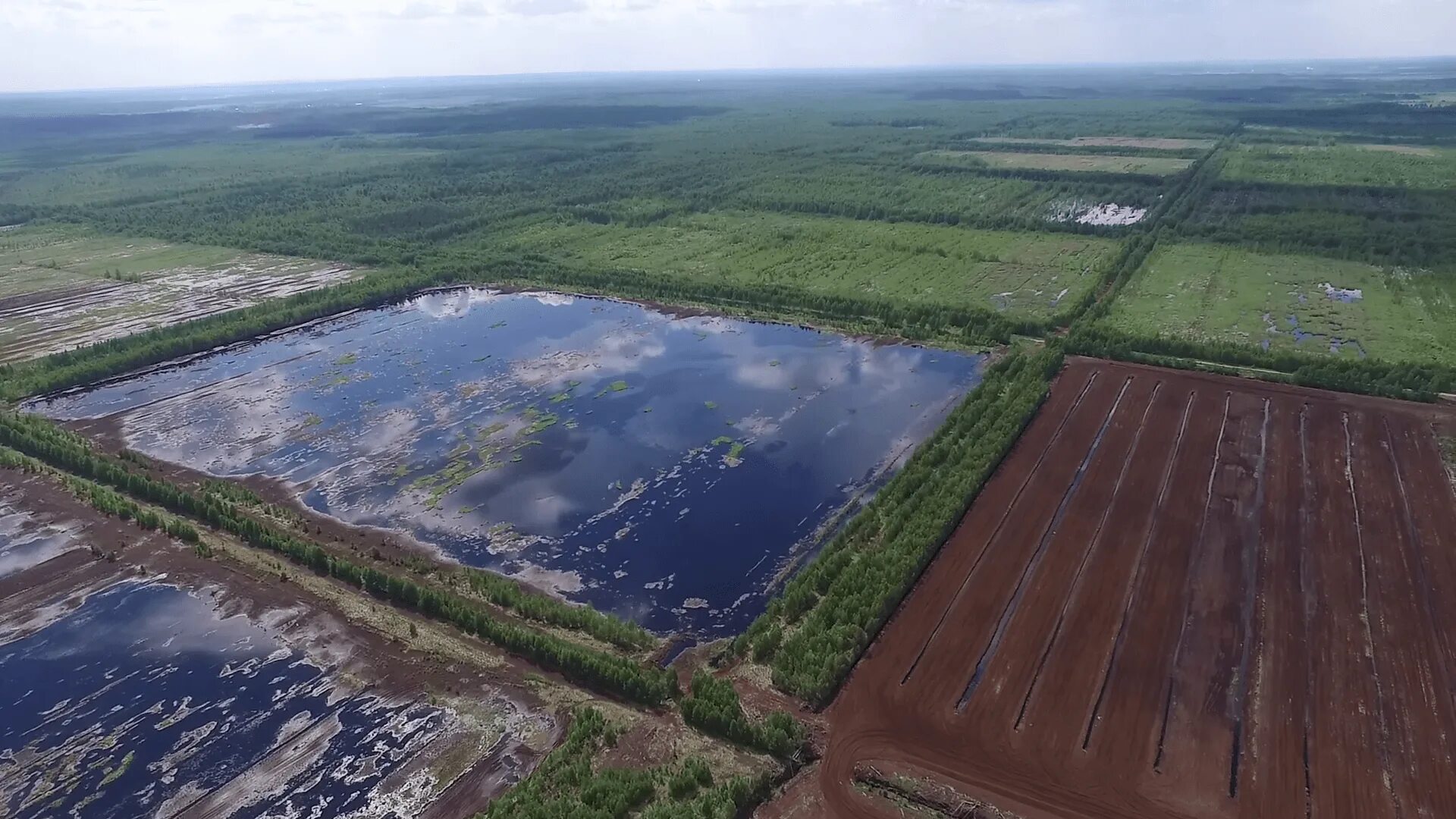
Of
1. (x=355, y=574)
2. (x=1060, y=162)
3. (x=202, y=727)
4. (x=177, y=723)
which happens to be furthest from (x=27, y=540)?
(x=1060, y=162)

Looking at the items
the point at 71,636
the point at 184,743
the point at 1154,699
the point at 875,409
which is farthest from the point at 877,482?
the point at 71,636

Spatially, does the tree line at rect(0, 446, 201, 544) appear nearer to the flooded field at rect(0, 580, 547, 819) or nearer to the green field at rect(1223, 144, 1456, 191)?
the flooded field at rect(0, 580, 547, 819)

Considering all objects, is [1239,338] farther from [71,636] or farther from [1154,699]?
[71,636]

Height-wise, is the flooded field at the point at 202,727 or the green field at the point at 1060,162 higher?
the green field at the point at 1060,162

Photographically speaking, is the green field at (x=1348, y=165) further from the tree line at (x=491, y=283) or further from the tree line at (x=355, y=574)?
the tree line at (x=355, y=574)

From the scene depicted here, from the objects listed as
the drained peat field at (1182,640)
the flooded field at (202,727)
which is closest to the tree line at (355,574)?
the flooded field at (202,727)

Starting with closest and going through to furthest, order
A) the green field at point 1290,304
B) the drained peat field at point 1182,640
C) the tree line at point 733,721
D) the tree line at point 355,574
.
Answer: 1. the drained peat field at point 1182,640
2. the tree line at point 733,721
3. the tree line at point 355,574
4. the green field at point 1290,304

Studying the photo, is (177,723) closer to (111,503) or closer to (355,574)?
(355,574)
